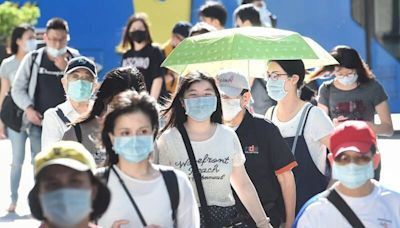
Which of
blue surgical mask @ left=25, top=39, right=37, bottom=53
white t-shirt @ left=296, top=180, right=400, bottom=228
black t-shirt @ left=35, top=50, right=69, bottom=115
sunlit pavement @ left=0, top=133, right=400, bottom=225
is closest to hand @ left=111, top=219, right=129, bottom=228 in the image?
white t-shirt @ left=296, top=180, right=400, bottom=228

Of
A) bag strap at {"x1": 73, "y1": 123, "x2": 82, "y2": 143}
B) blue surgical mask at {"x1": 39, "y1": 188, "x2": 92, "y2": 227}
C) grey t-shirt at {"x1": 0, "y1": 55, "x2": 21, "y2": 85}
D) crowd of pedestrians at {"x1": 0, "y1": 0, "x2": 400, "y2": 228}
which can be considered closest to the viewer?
blue surgical mask at {"x1": 39, "y1": 188, "x2": 92, "y2": 227}

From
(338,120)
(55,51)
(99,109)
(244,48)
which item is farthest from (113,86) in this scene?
(55,51)

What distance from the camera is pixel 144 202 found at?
14.4 ft

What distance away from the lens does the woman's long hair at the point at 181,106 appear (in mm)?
Answer: 5457

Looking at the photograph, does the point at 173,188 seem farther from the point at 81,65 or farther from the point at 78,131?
the point at 81,65

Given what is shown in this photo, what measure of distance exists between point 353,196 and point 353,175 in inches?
4.5

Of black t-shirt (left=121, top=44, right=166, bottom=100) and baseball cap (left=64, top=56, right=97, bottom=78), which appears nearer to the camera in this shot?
baseball cap (left=64, top=56, right=97, bottom=78)

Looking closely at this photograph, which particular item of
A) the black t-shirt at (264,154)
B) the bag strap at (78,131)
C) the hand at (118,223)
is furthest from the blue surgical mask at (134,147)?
the black t-shirt at (264,154)

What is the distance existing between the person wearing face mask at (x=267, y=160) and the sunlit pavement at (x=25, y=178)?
2.31 m

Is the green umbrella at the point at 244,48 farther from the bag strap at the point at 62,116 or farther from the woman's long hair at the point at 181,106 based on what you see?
the woman's long hair at the point at 181,106

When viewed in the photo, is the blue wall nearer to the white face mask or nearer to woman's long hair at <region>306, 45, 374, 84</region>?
woman's long hair at <region>306, 45, 374, 84</region>

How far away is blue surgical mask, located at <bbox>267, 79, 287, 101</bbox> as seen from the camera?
6578mm

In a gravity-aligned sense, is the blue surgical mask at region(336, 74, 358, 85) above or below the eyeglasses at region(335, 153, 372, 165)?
above

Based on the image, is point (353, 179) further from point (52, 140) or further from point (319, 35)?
point (319, 35)
